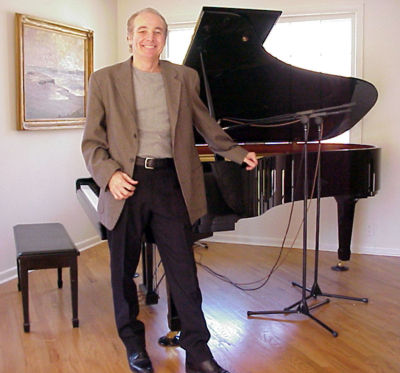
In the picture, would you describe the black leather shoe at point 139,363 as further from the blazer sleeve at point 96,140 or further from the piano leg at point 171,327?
the blazer sleeve at point 96,140

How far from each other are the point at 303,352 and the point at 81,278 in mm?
1839

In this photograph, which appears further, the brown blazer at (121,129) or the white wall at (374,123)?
the white wall at (374,123)

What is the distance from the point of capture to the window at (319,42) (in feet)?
14.8

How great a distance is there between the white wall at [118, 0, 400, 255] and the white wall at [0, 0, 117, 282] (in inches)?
30.1

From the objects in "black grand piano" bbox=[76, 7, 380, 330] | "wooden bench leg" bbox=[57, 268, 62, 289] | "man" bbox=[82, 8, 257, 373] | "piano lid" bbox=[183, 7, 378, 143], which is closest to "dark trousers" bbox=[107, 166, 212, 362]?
"man" bbox=[82, 8, 257, 373]

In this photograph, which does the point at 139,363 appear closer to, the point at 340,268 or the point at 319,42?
the point at 340,268

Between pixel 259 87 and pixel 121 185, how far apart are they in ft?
5.88

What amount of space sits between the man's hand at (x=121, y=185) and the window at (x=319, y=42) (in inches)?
115

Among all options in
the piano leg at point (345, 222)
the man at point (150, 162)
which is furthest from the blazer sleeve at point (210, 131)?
the piano leg at point (345, 222)

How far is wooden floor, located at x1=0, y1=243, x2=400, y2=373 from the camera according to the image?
2.56 metres

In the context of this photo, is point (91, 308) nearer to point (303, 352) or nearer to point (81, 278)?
point (81, 278)

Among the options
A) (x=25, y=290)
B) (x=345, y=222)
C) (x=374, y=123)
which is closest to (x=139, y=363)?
(x=25, y=290)

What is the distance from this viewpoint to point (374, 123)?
14.6ft

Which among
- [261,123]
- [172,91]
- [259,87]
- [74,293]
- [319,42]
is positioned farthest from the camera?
[319,42]
